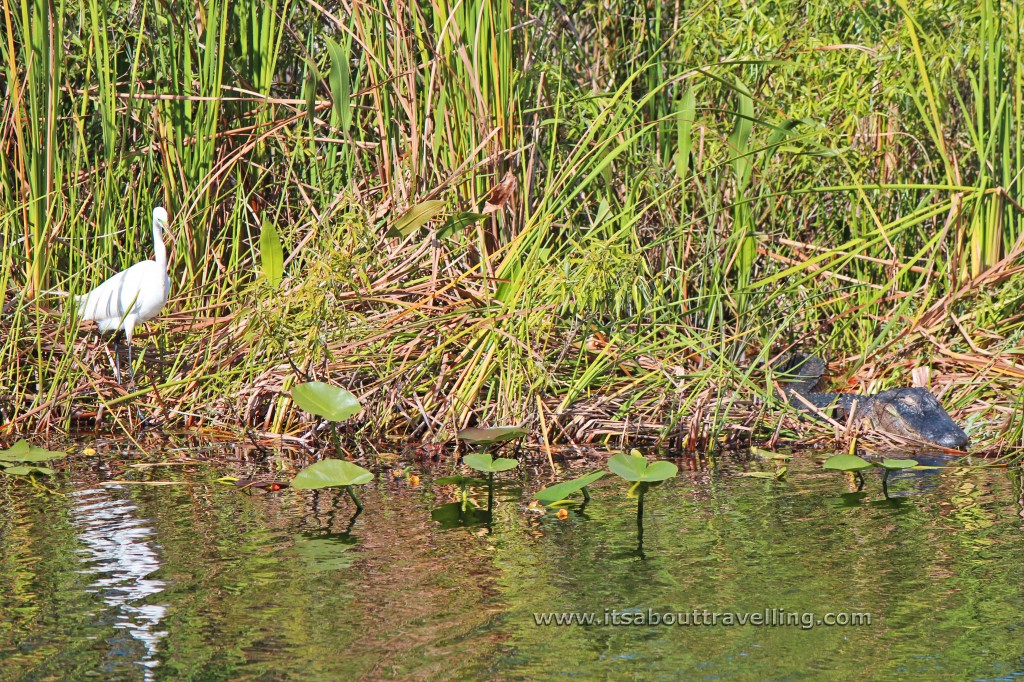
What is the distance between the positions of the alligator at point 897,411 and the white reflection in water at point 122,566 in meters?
2.44

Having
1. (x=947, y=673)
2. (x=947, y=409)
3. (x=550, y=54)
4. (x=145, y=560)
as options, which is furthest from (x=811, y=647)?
(x=550, y=54)

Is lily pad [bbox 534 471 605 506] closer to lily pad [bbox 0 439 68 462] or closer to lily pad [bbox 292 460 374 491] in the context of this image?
lily pad [bbox 292 460 374 491]

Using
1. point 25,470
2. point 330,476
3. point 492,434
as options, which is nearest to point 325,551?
point 330,476

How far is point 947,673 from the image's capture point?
226 centimetres

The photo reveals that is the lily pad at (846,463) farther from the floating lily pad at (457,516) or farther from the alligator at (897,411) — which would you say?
the floating lily pad at (457,516)

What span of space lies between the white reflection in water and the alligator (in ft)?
8.02

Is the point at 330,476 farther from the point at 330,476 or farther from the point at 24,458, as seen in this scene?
the point at 24,458

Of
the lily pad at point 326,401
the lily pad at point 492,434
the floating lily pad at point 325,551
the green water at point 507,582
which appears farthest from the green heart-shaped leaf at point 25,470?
the lily pad at point 492,434

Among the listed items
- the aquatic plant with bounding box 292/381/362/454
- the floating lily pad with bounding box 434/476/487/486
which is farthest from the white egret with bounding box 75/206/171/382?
the floating lily pad with bounding box 434/476/487/486

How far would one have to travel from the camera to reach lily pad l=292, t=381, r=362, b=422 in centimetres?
367

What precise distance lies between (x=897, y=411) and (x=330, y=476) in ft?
6.85

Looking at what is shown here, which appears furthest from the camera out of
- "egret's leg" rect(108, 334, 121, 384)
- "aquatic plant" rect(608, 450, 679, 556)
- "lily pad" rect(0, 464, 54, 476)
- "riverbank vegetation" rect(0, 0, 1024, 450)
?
"egret's leg" rect(108, 334, 121, 384)

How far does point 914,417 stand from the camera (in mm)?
4344

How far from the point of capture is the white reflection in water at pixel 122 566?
8.10 feet
